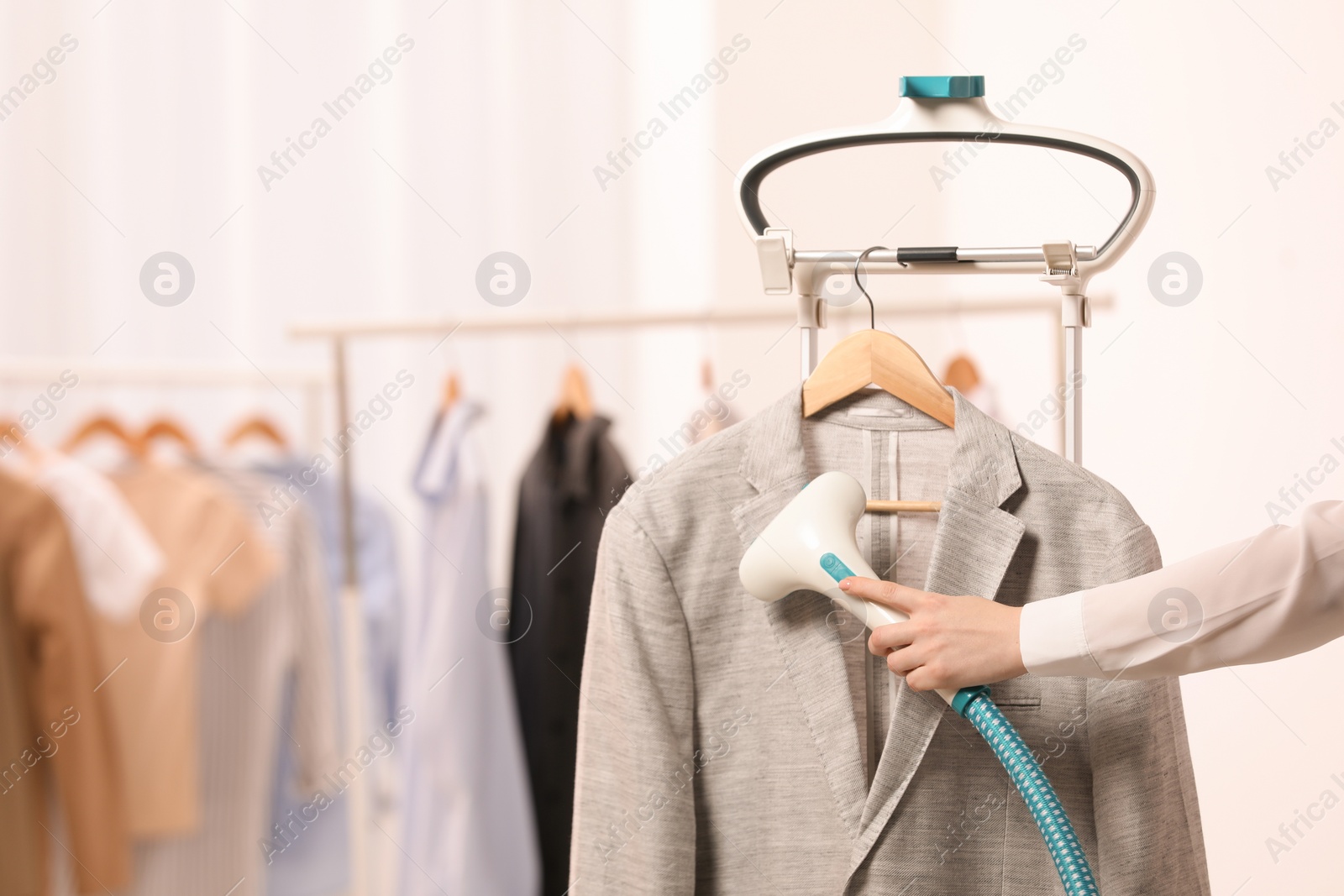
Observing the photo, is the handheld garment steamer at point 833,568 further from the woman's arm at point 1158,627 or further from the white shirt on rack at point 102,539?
the white shirt on rack at point 102,539

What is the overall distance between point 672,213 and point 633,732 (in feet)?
6.24

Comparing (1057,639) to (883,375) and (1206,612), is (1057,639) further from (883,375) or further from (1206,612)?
(883,375)

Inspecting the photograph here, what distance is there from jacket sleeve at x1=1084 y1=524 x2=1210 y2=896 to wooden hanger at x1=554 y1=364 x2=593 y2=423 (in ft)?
3.15

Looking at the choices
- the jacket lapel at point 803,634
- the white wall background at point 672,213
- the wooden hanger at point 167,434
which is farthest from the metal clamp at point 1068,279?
the wooden hanger at point 167,434

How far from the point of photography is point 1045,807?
1.99ft

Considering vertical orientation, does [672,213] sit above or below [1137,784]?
above

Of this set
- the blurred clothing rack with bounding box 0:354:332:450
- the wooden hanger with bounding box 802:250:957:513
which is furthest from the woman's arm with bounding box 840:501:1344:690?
the blurred clothing rack with bounding box 0:354:332:450

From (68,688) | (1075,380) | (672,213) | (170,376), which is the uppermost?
(672,213)

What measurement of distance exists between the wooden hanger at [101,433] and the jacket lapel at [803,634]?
1271 millimetres

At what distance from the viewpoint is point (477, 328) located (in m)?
1.41

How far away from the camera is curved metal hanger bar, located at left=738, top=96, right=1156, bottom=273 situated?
740 millimetres

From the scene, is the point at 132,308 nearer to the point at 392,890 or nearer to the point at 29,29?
the point at 29,29

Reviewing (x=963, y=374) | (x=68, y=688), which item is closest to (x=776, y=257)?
(x=963, y=374)

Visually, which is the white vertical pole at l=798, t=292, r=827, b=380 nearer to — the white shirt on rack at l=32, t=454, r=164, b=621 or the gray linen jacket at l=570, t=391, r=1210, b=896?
the gray linen jacket at l=570, t=391, r=1210, b=896
